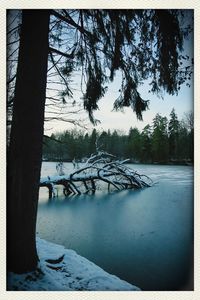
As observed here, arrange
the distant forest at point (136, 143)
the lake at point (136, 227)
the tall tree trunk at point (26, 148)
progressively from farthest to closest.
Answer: the distant forest at point (136, 143) < the lake at point (136, 227) < the tall tree trunk at point (26, 148)

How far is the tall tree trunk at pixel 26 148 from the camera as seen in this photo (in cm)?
193

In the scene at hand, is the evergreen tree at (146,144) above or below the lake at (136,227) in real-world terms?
above

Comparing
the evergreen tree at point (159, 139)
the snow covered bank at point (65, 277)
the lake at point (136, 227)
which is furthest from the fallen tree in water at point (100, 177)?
the snow covered bank at point (65, 277)

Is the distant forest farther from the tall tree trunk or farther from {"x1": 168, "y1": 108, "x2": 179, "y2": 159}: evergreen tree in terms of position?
the tall tree trunk

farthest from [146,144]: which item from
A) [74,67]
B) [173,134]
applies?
[74,67]

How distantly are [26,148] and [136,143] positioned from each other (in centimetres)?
87

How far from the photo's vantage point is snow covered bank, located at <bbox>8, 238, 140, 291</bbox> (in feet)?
6.40

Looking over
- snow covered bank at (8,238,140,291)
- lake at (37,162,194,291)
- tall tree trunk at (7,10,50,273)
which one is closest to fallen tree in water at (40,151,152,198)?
lake at (37,162,194,291)

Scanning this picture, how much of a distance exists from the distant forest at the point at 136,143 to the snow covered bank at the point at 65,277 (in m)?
0.75

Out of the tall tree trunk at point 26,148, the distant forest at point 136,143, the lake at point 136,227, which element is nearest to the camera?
the tall tree trunk at point 26,148

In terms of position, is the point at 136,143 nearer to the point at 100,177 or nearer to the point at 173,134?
the point at 173,134

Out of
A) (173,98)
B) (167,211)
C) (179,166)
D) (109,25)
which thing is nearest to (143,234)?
(167,211)

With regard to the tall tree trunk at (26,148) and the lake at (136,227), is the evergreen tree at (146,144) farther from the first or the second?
the tall tree trunk at (26,148)

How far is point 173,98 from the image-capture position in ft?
7.25
